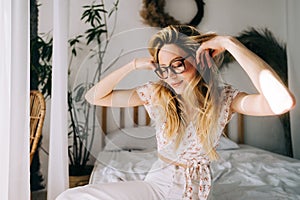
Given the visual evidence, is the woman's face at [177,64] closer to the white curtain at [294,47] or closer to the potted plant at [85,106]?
the potted plant at [85,106]

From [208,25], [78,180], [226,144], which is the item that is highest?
[208,25]

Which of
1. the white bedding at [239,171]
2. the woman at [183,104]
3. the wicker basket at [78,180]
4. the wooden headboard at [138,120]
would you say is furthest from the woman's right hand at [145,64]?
the wicker basket at [78,180]

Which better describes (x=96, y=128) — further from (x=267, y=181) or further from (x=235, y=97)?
(x=267, y=181)

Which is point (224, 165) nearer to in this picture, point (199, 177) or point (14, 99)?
point (199, 177)

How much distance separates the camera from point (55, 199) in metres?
0.94

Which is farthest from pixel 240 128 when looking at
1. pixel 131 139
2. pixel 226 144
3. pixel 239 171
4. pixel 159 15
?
pixel 159 15

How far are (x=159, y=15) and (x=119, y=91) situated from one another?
335 mm

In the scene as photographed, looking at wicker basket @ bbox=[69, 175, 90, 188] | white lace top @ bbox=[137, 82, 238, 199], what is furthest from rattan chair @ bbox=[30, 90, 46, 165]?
white lace top @ bbox=[137, 82, 238, 199]

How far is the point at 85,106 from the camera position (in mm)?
1122

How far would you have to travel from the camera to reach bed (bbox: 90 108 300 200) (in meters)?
1.04

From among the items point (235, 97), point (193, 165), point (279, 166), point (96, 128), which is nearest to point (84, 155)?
point (96, 128)

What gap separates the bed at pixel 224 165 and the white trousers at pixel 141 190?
0.11 m

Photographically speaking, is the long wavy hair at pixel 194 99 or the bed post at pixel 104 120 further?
the bed post at pixel 104 120

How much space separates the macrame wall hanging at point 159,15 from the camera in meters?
1.08
